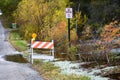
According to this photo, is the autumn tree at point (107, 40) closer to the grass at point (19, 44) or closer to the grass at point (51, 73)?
the grass at point (51, 73)

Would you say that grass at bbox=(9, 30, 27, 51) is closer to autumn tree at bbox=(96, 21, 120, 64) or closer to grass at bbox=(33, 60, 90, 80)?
grass at bbox=(33, 60, 90, 80)

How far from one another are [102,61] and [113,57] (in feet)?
3.52

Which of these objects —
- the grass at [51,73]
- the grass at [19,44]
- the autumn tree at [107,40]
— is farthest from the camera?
the grass at [19,44]

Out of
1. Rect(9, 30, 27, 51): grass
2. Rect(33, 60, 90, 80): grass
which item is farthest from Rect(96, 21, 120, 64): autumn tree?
Rect(9, 30, 27, 51): grass

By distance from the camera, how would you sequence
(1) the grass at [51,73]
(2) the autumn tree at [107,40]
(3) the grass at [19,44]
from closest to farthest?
(1) the grass at [51,73]
(2) the autumn tree at [107,40]
(3) the grass at [19,44]

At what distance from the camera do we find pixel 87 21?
46.9 meters

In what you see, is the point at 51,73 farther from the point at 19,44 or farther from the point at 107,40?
the point at 19,44

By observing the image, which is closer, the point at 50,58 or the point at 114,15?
the point at 50,58

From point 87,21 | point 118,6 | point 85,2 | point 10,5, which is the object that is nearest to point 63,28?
point 118,6

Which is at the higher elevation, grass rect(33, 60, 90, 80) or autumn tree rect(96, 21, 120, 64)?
autumn tree rect(96, 21, 120, 64)

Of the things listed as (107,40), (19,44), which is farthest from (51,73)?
(19,44)

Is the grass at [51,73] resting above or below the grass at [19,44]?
above

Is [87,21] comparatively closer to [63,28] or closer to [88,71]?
[63,28]

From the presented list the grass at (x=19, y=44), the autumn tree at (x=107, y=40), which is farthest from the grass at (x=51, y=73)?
the grass at (x=19, y=44)
